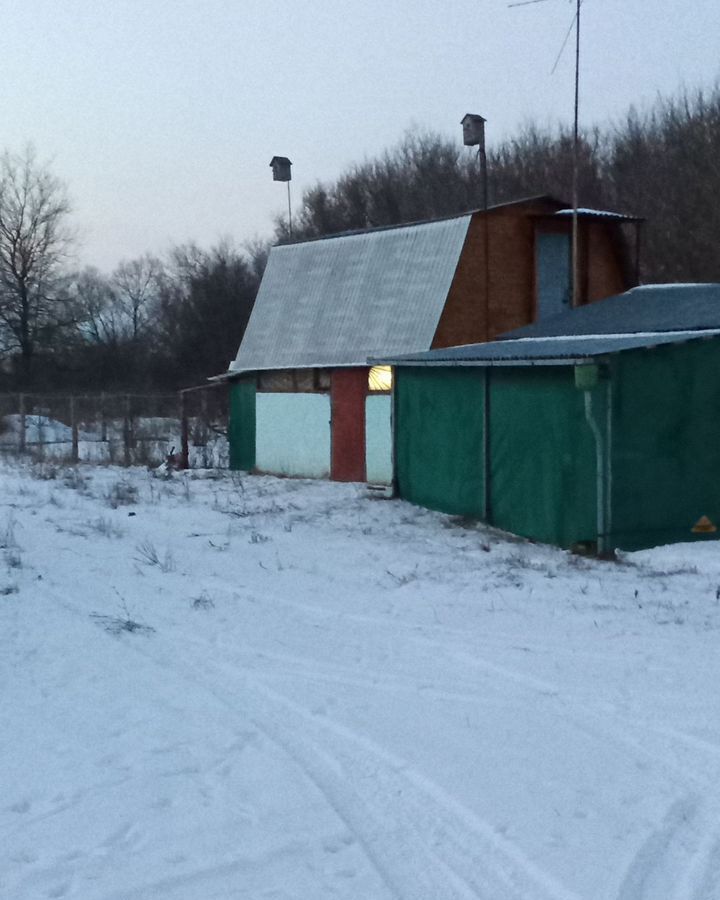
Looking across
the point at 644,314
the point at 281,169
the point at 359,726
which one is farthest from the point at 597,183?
the point at 359,726

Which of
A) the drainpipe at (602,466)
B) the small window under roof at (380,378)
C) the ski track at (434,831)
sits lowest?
the ski track at (434,831)

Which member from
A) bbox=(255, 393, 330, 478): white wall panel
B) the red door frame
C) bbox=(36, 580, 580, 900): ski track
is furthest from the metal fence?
bbox=(36, 580, 580, 900): ski track

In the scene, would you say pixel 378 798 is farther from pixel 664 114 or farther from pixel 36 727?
pixel 664 114

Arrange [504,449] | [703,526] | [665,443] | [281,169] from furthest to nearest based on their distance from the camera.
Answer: [281,169] → [504,449] → [703,526] → [665,443]

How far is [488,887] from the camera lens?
14.3ft

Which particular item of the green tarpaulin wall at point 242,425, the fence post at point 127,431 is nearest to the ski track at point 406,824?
the green tarpaulin wall at point 242,425

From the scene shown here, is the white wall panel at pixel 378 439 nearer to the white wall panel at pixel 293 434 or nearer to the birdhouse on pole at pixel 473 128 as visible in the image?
the white wall panel at pixel 293 434

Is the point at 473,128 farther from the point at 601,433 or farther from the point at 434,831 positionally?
the point at 434,831

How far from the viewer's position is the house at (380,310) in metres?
21.5

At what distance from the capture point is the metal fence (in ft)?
90.8

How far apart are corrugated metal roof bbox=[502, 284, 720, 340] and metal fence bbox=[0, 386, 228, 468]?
1105cm

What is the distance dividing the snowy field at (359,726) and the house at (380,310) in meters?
9.56

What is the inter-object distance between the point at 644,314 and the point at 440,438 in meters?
3.57

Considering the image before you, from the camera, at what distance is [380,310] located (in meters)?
22.7
